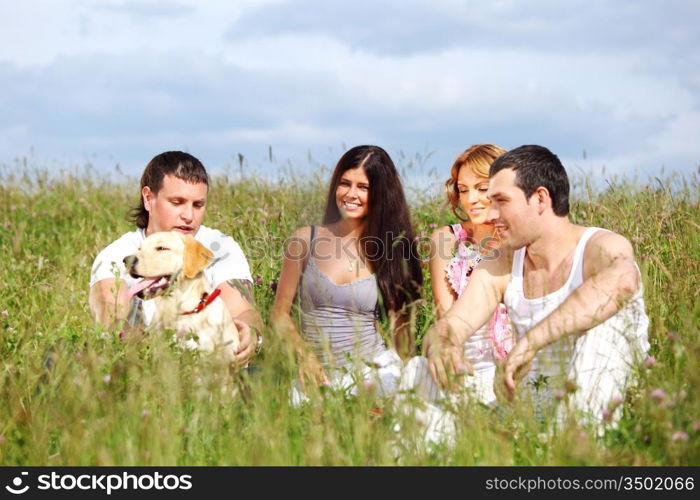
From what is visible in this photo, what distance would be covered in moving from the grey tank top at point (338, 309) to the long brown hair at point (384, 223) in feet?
0.37

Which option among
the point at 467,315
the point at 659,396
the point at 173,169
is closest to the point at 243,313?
the point at 173,169

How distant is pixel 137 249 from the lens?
4.92 metres

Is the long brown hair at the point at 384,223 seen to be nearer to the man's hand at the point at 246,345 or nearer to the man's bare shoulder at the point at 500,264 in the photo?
the man's bare shoulder at the point at 500,264

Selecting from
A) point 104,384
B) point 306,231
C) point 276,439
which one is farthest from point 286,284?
point 276,439

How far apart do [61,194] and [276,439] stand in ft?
30.9

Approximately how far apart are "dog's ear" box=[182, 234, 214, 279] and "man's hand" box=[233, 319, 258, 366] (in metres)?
0.46

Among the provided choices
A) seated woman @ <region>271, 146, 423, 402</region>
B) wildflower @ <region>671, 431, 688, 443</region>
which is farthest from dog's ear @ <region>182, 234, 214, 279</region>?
wildflower @ <region>671, 431, 688, 443</region>

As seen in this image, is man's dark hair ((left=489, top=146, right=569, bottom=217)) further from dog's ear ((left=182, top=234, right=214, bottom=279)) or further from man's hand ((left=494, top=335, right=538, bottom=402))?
dog's ear ((left=182, top=234, right=214, bottom=279))

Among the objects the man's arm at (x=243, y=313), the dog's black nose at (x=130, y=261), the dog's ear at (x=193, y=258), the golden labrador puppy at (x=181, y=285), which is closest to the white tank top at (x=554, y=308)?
the man's arm at (x=243, y=313)

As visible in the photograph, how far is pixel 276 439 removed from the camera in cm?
326

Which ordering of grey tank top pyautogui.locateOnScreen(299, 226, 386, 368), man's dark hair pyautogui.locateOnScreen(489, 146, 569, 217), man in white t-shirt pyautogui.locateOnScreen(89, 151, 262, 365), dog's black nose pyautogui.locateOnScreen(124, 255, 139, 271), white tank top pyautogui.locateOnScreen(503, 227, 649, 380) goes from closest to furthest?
white tank top pyautogui.locateOnScreen(503, 227, 649, 380)
man's dark hair pyautogui.locateOnScreen(489, 146, 569, 217)
dog's black nose pyautogui.locateOnScreen(124, 255, 139, 271)
man in white t-shirt pyautogui.locateOnScreen(89, 151, 262, 365)
grey tank top pyautogui.locateOnScreen(299, 226, 386, 368)

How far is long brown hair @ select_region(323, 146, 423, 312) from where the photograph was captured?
4980 mm

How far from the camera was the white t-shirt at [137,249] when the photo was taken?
16.0 ft
